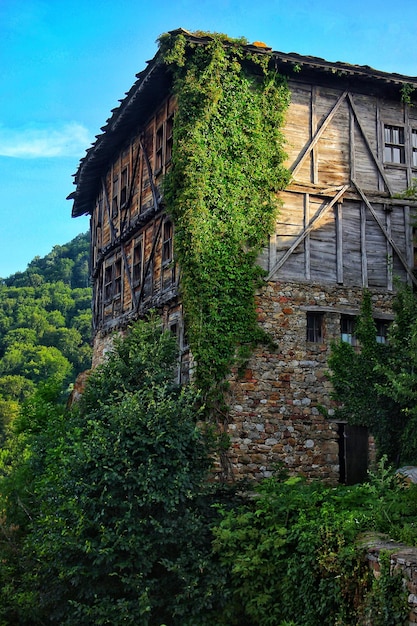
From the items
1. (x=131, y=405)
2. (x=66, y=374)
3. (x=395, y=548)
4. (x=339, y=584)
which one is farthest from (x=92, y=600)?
(x=66, y=374)

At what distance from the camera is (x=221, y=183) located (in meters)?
17.0

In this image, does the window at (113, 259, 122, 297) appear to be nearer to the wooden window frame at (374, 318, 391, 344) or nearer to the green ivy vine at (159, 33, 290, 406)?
the green ivy vine at (159, 33, 290, 406)

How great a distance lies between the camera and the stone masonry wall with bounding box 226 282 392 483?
1612 cm

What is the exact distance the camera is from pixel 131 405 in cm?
1281

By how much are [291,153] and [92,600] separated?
11.2 m

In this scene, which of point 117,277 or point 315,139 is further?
point 117,277

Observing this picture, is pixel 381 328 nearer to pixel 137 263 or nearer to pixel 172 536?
pixel 137 263

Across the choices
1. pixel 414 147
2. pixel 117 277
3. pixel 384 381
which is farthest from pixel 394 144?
pixel 117 277

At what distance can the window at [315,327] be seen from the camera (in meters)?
17.5

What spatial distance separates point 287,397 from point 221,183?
16.8 feet

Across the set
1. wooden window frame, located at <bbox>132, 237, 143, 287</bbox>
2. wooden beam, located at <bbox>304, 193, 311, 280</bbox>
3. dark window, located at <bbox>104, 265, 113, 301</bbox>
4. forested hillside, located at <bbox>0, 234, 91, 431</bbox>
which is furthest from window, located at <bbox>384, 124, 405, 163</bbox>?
forested hillside, located at <bbox>0, 234, 91, 431</bbox>

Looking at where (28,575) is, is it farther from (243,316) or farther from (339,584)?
(243,316)

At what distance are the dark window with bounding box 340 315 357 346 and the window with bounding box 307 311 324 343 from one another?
0.60 m

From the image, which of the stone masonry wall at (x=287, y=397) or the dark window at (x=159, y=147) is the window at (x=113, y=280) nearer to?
the dark window at (x=159, y=147)
